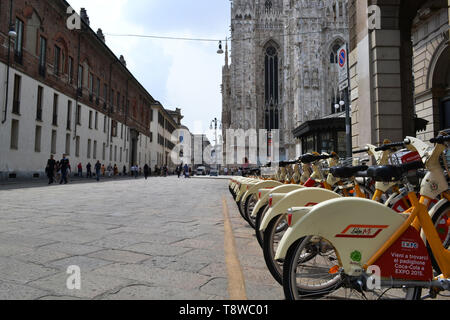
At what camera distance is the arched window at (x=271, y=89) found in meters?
53.9

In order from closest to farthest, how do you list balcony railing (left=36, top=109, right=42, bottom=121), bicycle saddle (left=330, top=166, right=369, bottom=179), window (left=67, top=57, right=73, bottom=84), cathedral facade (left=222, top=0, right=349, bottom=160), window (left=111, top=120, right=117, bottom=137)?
1. bicycle saddle (left=330, top=166, right=369, bottom=179)
2. balcony railing (left=36, top=109, right=42, bottom=121)
3. window (left=67, top=57, right=73, bottom=84)
4. window (left=111, top=120, right=117, bottom=137)
5. cathedral facade (left=222, top=0, right=349, bottom=160)

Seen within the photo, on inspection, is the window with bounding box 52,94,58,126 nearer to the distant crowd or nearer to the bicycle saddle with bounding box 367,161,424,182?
the distant crowd

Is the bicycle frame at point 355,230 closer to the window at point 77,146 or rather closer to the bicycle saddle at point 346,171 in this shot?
the bicycle saddle at point 346,171

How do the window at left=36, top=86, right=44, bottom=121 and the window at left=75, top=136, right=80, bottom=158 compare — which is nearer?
the window at left=36, top=86, right=44, bottom=121

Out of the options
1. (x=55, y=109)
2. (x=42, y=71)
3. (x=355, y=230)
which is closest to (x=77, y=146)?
(x=55, y=109)

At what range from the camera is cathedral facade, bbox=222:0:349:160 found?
143ft

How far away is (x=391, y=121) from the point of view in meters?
7.50

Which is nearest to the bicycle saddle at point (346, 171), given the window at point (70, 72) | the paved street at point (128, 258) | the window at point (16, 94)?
the paved street at point (128, 258)

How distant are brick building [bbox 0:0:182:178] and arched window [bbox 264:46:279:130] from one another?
78.0 feet

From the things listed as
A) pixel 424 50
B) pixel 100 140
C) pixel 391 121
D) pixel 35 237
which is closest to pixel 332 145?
pixel 424 50

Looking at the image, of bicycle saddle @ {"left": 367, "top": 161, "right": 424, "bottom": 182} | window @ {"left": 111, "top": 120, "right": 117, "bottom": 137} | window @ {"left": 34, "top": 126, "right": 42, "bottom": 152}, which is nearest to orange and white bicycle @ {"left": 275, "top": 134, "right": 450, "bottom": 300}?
bicycle saddle @ {"left": 367, "top": 161, "right": 424, "bottom": 182}

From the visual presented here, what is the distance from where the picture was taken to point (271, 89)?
54.4m

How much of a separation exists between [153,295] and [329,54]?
159ft
